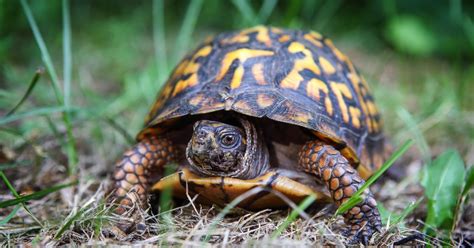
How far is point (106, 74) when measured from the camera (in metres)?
5.62

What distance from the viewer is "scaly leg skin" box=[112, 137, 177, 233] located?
2412mm

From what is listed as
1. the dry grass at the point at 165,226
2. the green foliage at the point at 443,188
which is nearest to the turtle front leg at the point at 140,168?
the dry grass at the point at 165,226

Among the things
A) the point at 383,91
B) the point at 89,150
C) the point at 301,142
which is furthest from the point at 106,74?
the point at 301,142

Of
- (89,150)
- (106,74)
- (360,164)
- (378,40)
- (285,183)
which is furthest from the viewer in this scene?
(378,40)

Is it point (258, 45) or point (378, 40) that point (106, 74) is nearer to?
point (258, 45)

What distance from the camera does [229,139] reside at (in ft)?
7.57

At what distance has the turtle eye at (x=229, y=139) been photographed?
2.29 meters

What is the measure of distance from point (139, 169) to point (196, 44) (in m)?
4.20

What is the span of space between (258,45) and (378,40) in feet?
16.4

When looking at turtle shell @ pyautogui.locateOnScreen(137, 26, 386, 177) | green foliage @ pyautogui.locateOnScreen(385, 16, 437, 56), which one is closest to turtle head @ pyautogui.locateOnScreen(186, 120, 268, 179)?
turtle shell @ pyautogui.locateOnScreen(137, 26, 386, 177)

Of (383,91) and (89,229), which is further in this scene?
(383,91)

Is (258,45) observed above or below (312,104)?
above

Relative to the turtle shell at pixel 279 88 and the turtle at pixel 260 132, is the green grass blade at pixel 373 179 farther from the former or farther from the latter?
the turtle shell at pixel 279 88

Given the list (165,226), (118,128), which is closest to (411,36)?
(118,128)
